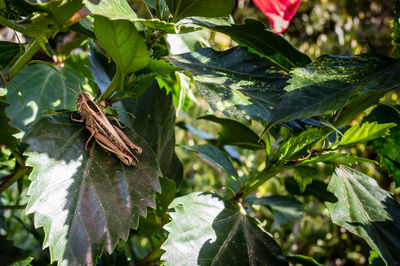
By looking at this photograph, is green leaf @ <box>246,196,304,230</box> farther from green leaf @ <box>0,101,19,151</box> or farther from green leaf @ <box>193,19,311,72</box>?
green leaf @ <box>0,101,19,151</box>

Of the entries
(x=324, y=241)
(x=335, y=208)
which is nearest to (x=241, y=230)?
(x=335, y=208)

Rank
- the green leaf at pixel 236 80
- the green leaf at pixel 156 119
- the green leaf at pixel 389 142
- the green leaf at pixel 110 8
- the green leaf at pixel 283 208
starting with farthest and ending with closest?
the green leaf at pixel 283 208 < the green leaf at pixel 156 119 < the green leaf at pixel 389 142 < the green leaf at pixel 236 80 < the green leaf at pixel 110 8

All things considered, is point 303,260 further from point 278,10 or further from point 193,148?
point 278,10

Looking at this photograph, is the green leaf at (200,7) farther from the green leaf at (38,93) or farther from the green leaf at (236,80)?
the green leaf at (38,93)

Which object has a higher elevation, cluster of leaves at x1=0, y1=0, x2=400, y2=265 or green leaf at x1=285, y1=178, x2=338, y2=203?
cluster of leaves at x1=0, y1=0, x2=400, y2=265

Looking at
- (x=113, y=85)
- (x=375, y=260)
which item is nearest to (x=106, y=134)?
(x=113, y=85)

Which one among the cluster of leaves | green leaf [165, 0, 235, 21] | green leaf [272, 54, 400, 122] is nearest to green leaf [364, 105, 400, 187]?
the cluster of leaves

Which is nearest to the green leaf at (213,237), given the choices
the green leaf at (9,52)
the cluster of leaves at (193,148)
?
the cluster of leaves at (193,148)
